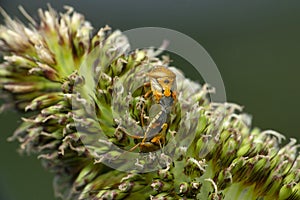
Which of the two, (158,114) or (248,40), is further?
(248,40)

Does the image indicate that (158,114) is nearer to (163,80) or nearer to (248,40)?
(163,80)

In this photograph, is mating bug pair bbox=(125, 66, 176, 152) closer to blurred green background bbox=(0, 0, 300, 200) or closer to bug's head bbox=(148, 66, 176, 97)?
bug's head bbox=(148, 66, 176, 97)

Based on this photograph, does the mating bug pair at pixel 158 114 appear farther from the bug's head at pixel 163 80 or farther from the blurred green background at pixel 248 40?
the blurred green background at pixel 248 40

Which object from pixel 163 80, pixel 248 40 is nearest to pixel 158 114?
pixel 163 80

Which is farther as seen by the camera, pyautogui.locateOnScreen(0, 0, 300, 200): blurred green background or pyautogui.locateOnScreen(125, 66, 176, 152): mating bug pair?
pyautogui.locateOnScreen(0, 0, 300, 200): blurred green background

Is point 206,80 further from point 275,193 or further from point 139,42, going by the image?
point 275,193

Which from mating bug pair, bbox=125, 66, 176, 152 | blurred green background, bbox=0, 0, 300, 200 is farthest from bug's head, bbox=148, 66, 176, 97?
blurred green background, bbox=0, 0, 300, 200
